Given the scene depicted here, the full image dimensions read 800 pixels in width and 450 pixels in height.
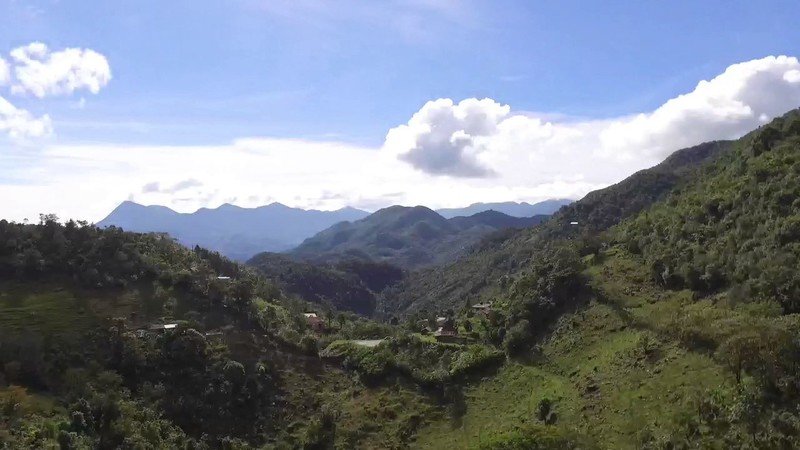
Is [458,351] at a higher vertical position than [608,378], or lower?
lower

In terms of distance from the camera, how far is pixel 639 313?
1574 inches

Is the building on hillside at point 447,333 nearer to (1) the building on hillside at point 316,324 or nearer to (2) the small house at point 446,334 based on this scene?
(2) the small house at point 446,334

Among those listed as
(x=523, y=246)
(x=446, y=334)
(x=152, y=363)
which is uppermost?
(x=523, y=246)

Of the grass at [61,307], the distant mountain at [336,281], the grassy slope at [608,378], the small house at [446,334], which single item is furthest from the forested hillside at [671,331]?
the distant mountain at [336,281]

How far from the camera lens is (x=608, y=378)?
1331 inches

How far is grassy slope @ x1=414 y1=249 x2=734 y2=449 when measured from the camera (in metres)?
29.0

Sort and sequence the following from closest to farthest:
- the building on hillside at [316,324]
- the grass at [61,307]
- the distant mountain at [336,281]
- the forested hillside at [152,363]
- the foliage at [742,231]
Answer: the foliage at [742,231] → the forested hillside at [152,363] → the grass at [61,307] → the building on hillside at [316,324] → the distant mountain at [336,281]

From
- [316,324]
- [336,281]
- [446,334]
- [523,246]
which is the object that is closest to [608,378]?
[446,334]

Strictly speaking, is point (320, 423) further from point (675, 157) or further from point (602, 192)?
point (675, 157)

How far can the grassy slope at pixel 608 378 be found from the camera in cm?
2897

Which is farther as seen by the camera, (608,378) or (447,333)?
(447,333)

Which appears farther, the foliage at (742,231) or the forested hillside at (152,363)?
the forested hillside at (152,363)

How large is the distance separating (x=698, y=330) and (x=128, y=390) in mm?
35201

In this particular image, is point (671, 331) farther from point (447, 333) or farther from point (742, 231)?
point (447, 333)
